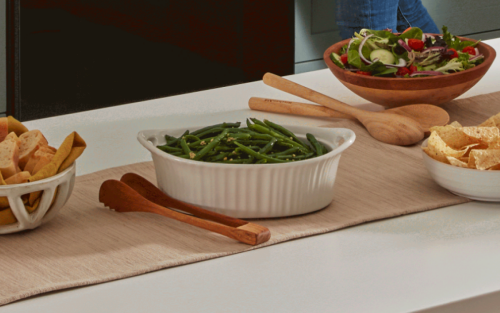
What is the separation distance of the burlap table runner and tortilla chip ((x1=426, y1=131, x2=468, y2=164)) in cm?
6

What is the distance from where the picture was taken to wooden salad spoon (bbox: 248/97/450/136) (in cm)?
123

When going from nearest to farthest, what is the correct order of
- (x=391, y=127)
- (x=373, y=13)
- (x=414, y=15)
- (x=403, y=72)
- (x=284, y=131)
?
(x=284, y=131)
(x=391, y=127)
(x=403, y=72)
(x=373, y=13)
(x=414, y=15)

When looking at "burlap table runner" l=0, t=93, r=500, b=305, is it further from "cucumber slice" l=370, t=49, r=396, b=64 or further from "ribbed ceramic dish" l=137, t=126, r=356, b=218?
"cucumber slice" l=370, t=49, r=396, b=64

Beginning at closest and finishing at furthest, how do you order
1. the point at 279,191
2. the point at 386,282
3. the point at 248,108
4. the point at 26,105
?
1. the point at 386,282
2. the point at 279,191
3. the point at 248,108
4. the point at 26,105

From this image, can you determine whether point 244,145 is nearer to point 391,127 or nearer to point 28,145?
point 28,145

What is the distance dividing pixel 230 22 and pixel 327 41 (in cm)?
54

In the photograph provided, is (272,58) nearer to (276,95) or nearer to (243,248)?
(276,95)

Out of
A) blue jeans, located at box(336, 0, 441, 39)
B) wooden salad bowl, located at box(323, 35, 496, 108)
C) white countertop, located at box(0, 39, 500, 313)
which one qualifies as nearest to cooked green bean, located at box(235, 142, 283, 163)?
white countertop, located at box(0, 39, 500, 313)

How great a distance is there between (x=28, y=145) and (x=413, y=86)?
73 cm

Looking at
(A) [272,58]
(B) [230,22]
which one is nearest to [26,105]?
(B) [230,22]

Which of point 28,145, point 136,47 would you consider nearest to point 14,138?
point 28,145

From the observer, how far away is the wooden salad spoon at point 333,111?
4.05 feet

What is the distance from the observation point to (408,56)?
133 centimetres

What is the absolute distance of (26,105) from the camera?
9.02 feet
